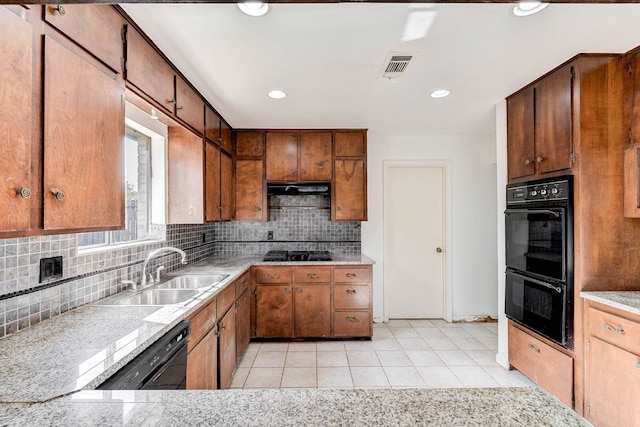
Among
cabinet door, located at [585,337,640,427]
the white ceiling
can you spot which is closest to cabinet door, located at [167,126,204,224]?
the white ceiling

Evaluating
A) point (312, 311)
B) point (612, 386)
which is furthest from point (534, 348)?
point (312, 311)

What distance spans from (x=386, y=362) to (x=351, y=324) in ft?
1.86

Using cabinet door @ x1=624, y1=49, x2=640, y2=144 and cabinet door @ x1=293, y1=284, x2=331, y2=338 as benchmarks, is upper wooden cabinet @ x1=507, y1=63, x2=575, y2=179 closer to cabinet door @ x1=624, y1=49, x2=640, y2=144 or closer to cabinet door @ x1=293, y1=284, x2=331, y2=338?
cabinet door @ x1=624, y1=49, x2=640, y2=144

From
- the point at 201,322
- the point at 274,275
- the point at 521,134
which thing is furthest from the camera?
the point at 274,275

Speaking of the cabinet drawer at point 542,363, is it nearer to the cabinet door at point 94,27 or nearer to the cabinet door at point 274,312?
the cabinet door at point 274,312

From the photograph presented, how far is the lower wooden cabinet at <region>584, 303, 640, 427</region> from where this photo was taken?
1708mm

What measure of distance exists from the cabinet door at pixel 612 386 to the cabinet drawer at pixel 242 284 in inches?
101

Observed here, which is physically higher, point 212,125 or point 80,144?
point 212,125

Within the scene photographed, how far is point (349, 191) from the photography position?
3725 mm

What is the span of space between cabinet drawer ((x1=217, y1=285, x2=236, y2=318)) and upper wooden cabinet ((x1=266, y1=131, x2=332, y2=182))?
5.02ft

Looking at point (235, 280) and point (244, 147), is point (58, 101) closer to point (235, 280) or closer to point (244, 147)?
point (235, 280)

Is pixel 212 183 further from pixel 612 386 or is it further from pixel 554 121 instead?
pixel 612 386

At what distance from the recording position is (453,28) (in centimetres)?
171

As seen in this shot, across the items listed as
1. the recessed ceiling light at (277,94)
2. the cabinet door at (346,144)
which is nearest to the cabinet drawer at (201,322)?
the recessed ceiling light at (277,94)
